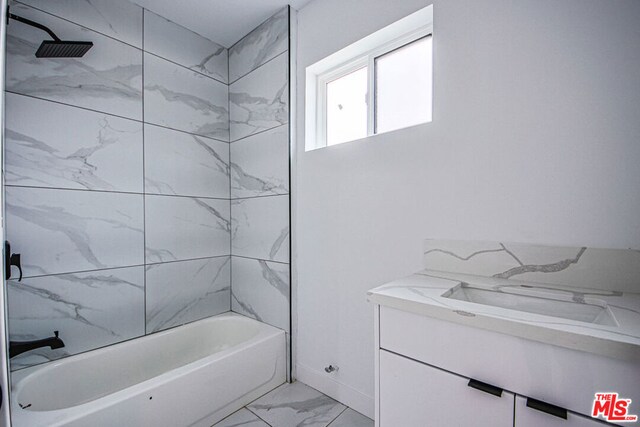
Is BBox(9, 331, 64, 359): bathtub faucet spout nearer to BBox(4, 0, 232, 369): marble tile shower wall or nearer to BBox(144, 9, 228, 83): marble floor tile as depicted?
BBox(4, 0, 232, 369): marble tile shower wall

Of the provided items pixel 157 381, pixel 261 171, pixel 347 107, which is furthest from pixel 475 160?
pixel 157 381

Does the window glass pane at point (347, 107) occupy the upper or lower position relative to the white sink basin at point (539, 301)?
upper

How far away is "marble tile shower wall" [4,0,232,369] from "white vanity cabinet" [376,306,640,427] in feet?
3.84

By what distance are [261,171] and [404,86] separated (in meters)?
1.13

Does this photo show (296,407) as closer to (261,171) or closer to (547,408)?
(547,408)

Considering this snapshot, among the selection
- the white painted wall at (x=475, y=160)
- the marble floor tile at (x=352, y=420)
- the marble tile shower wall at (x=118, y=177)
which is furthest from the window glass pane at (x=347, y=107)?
the marble floor tile at (x=352, y=420)

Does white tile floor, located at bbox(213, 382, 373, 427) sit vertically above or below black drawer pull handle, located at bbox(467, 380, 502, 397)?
below

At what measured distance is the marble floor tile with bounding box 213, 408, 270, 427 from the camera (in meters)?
1.52

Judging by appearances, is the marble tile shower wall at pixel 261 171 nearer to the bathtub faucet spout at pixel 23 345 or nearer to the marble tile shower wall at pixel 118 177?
the marble tile shower wall at pixel 118 177

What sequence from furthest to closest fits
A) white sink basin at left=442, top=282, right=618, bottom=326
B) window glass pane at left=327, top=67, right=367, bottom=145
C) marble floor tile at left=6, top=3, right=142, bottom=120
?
window glass pane at left=327, top=67, right=367, bottom=145
marble floor tile at left=6, top=3, right=142, bottom=120
white sink basin at left=442, top=282, right=618, bottom=326

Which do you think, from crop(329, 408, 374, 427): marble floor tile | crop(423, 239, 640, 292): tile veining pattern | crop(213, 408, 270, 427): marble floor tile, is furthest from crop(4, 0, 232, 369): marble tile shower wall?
crop(423, 239, 640, 292): tile veining pattern

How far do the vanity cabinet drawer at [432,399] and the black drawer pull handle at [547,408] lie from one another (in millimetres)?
45

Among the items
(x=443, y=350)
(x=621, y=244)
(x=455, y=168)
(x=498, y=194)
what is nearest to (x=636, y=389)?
(x=443, y=350)

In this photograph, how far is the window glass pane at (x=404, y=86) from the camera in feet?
5.05
